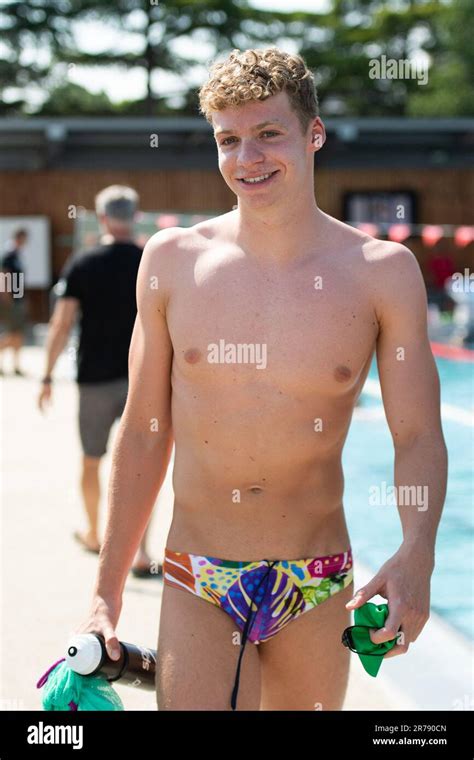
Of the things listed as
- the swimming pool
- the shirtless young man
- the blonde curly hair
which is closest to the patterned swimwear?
the shirtless young man

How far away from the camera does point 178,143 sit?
81.8 ft

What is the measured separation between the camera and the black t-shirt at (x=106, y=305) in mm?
6742

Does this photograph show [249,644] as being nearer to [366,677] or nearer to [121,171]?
[366,677]

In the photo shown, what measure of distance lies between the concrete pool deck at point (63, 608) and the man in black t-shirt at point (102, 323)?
1.46 feet

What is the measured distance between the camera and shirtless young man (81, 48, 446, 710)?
106 inches

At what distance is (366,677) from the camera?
192 inches

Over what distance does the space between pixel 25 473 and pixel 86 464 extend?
2483 millimetres

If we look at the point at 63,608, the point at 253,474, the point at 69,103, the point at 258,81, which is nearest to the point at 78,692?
the point at 253,474

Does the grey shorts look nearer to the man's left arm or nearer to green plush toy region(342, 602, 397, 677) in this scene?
the man's left arm

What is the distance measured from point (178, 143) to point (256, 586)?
22884 millimetres

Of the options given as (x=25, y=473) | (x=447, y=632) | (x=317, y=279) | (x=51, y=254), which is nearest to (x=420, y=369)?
(x=317, y=279)

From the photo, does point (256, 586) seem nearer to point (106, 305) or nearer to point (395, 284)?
point (395, 284)

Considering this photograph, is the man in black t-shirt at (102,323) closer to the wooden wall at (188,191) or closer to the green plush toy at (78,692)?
the green plush toy at (78,692)

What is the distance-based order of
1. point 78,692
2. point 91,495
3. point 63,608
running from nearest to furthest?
point 78,692
point 63,608
point 91,495
